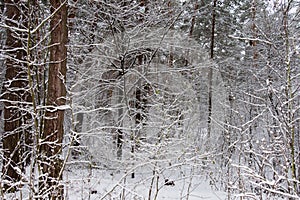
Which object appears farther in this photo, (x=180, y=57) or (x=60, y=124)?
(x=180, y=57)

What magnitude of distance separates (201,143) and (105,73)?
11.2ft

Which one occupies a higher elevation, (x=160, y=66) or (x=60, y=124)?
(x=160, y=66)

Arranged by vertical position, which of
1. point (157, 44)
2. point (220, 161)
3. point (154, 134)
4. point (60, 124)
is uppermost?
point (157, 44)

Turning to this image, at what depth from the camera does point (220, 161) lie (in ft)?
27.4

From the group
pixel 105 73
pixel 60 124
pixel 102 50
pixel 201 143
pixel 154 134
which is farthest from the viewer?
pixel 201 143

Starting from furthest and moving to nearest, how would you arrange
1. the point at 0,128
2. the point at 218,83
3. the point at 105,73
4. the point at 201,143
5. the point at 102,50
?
the point at 218,83 → the point at 0,128 → the point at 201,143 → the point at 105,73 → the point at 102,50

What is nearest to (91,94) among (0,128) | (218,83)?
(0,128)

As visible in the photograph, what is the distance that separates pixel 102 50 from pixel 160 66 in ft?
5.11

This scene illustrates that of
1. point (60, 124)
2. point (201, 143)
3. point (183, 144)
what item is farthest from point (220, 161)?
point (60, 124)

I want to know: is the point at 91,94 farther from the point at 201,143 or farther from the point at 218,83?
the point at 218,83

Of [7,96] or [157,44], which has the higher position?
[157,44]

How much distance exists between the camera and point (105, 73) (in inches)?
289

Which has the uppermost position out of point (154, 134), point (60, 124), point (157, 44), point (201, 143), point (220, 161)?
point (157, 44)

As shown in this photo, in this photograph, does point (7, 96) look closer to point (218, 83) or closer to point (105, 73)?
point (105, 73)
